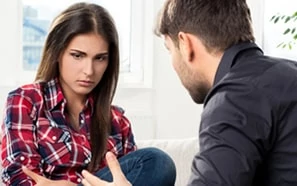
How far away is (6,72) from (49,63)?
99 centimetres

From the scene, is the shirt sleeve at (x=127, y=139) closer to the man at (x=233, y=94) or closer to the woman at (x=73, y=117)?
the woman at (x=73, y=117)

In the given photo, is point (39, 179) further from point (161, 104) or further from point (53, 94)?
point (161, 104)

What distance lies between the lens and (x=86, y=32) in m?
1.82

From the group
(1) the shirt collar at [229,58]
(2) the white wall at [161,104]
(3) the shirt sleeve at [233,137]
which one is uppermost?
(1) the shirt collar at [229,58]

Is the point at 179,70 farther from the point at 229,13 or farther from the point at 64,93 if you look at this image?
the point at 64,93

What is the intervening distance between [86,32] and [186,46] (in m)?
0.71

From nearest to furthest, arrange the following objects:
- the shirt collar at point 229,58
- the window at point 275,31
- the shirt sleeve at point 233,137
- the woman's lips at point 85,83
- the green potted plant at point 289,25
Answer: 1. the shirt sleeve at point 233,137
2. the shirt collar at point 229,58
3. the woman's lips at point 85,83
4. the green potted plant at point 289,25
5. the window at point 275,31

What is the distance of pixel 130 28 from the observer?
10.0 ft

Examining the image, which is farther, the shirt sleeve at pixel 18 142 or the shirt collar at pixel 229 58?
the shirt sleeve at pixel 18 142

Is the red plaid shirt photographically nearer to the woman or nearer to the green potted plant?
the woman

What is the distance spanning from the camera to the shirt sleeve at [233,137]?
973mm

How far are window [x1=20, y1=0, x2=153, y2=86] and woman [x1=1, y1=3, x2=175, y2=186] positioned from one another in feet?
3.31

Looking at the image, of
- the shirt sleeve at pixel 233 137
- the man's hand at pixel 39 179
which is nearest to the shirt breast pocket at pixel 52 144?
the man's hand at pixel 39 179

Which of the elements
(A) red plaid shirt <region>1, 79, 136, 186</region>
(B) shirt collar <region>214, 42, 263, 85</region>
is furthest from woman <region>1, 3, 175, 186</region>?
(B) shirt collar <region>214, 42, 263, 85</region>
